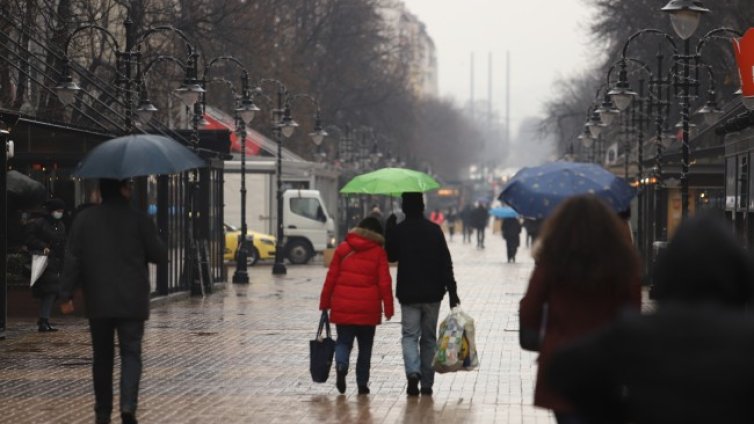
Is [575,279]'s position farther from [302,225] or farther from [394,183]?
[302,225]

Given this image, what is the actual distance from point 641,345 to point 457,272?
118ft

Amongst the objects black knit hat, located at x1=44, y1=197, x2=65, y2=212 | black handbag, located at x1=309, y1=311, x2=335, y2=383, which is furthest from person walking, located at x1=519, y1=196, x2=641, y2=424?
black knit hat, located at x1=44, y1=197, x2=65, y2=212

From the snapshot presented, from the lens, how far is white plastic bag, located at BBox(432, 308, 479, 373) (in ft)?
41.6

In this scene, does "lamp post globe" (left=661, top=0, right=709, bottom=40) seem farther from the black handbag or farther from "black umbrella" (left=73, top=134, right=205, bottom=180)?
"black umbrella" (left=73, top=134, right=205, bottom=180)

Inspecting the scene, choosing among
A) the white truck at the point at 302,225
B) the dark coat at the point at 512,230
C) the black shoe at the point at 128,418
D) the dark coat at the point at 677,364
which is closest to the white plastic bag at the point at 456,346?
the black shoe at the point at 128,418

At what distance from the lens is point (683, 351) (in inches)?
162

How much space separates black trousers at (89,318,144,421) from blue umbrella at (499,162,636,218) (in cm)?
244

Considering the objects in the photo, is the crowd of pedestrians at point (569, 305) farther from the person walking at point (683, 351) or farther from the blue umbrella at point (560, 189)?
the blue umbrella at point (560, 189)

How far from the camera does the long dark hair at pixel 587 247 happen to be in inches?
249

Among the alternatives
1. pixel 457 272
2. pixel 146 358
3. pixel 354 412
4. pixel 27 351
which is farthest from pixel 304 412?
pixel 457 272

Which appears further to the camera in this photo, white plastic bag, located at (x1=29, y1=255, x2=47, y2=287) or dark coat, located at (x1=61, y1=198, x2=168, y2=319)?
white plastic bag, located at (x1=29, y1=255, x2=47, y2=287)

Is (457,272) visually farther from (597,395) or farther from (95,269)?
(597,395)

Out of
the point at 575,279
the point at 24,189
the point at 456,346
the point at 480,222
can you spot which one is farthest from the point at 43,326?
the point at 480,222

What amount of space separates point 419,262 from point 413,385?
1.05m
